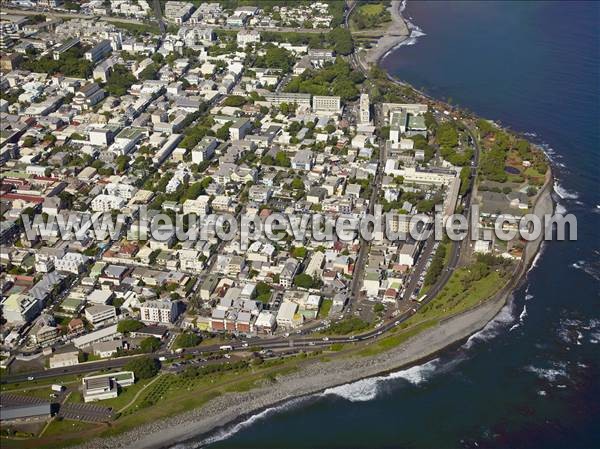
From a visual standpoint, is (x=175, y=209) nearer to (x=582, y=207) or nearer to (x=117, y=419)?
(x=117, y=419)

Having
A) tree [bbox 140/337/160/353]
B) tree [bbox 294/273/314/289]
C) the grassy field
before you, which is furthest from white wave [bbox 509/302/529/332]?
the grassy field

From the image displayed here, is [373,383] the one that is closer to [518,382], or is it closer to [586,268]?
[518,382]

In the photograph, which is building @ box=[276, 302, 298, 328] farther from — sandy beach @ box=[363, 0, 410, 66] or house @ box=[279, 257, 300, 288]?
sandy beach @ box=[363, 0, 410, 66]

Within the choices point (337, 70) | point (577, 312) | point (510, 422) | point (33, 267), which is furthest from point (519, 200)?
point (33, 267)

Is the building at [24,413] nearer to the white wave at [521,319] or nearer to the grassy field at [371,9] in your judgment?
the white wave at [521,319]

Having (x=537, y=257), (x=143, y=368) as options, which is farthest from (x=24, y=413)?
(x=537, y=257)

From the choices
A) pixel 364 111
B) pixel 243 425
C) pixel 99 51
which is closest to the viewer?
pixel 243 425
